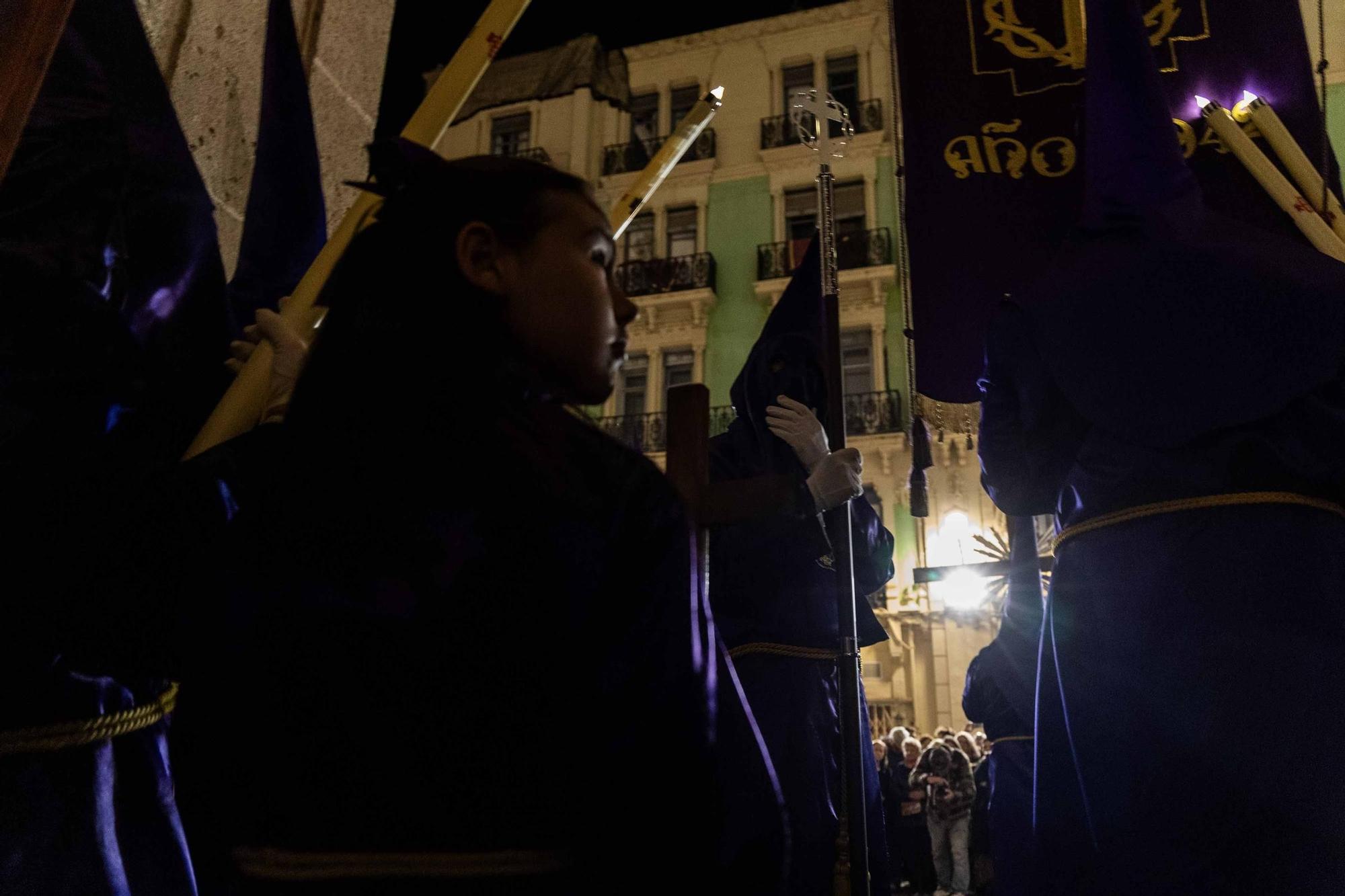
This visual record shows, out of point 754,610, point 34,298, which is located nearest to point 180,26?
point 34,298

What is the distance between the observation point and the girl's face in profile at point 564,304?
1.10 meters

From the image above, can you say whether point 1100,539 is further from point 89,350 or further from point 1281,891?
point 89,350

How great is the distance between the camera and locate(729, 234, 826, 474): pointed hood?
132 inches

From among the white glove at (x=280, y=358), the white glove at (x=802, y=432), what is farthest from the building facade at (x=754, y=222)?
the white glove at (x=280, y=358)

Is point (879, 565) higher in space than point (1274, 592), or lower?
higher

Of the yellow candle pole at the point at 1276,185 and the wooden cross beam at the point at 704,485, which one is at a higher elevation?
the yellow candle pole at the point at 1276,185

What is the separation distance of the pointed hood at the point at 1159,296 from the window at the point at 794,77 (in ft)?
54.1

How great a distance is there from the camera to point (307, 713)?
889 mm

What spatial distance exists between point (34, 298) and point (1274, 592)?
2.18m

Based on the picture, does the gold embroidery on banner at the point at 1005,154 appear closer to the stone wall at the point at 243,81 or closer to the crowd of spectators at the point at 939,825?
the stone wall at the point at 243,81

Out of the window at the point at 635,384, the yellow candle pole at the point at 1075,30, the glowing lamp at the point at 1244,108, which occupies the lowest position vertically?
the glowing lamp at the point at 1244,108

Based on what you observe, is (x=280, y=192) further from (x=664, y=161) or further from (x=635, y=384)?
(x=635, y=384)

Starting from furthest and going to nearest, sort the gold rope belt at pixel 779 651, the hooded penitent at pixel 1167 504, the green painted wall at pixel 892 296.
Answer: the green painted wall at pixel 892 296, the gold rope belt at pixel 779 651, the hooded penitent at pixel 1167 504

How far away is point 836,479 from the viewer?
264cm
